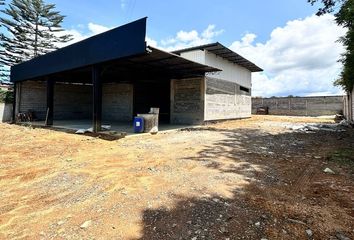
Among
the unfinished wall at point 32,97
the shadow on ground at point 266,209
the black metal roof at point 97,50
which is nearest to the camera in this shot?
the shadow on ground at point 266,209

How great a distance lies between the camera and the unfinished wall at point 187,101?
15164 mm

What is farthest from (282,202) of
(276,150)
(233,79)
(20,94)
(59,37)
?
(59,37)

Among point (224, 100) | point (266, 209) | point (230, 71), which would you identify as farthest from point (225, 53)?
point (266, 209)

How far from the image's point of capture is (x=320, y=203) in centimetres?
380

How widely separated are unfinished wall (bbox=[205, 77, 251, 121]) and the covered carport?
1.84 metres

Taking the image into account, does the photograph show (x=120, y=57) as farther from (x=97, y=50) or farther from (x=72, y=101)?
(x=72, y=101)

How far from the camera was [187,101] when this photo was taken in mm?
15688

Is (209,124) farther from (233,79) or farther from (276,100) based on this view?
(276,100)

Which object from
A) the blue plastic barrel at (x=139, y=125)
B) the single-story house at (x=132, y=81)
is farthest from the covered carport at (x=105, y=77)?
the blue plastic barrel at (x=139, y=125)

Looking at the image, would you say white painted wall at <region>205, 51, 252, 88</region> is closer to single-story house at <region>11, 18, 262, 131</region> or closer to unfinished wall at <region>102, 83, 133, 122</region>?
single-story house at <region>11, 18, 262, 131</region>

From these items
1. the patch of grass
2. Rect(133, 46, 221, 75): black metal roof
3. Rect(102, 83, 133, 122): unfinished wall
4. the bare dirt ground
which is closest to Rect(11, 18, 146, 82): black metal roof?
Rect(133, 46, 221, 75): black metal roof

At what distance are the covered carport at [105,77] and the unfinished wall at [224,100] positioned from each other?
1843 millimetres

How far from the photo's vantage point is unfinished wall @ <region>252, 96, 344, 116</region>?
2800 centimetres

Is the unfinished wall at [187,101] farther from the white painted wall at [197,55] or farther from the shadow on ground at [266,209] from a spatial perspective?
the shadow on ground at [266,209]
